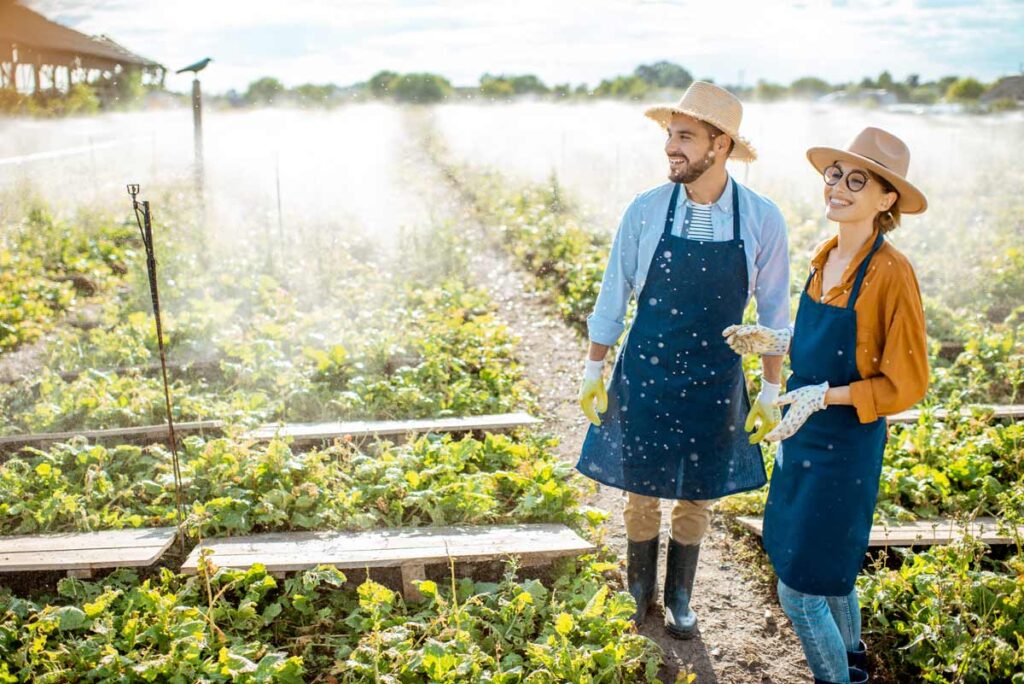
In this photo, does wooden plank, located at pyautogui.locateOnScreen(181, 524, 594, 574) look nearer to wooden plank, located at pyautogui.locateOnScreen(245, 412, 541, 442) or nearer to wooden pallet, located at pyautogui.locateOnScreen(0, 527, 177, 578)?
wooden pallet, located at pyautogui.locateOnScreen(0, 527, 177, 578)

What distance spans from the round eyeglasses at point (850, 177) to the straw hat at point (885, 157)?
0.03 m

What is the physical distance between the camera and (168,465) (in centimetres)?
425

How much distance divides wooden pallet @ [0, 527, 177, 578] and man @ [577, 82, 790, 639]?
1788mm

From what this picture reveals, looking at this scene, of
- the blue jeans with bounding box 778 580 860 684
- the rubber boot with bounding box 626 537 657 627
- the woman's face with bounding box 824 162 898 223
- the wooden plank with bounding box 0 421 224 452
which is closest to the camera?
the woman's face with bounding box 824 162 898 223

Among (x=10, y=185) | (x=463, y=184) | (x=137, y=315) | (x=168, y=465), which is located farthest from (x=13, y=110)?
(x=463, y=184)

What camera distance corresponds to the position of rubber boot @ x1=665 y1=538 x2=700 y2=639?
3.48 meters

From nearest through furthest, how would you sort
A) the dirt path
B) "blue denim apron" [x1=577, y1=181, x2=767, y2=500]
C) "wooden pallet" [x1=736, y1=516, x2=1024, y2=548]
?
"blue denim apron" [x1=577, y1=181, x2=767, y2=500]
the dirt path
"wooden pallet" [x1=736, y1=516, x2=1024, y2=548]

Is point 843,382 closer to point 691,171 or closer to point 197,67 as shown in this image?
point 691,171

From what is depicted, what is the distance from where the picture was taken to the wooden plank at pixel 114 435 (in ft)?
15.4

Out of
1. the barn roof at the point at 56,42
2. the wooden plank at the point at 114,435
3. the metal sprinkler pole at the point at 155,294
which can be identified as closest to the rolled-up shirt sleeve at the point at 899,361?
the metal sprinkler pole at the point at 155,294

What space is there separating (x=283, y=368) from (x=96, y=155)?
9.05m

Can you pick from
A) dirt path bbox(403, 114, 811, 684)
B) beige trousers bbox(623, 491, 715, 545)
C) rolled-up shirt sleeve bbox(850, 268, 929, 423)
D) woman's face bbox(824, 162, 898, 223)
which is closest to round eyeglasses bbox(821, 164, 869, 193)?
woman's face bbox(824, 162, 898, 223)

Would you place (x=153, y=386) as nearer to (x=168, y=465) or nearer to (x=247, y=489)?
(x=168, y=465)

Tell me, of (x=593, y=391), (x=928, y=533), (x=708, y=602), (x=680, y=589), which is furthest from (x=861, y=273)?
(x=928, y=533)
